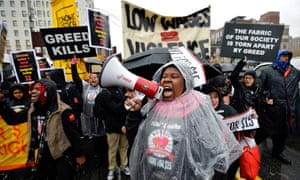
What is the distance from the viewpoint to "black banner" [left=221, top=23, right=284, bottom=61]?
3777mm

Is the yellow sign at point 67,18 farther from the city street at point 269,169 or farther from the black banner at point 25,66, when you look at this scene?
the city street at point 269,169

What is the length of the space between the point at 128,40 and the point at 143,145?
2.39 meters

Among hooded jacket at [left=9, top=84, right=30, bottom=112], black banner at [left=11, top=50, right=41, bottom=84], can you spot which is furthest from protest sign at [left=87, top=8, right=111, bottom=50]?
hooded jacket at [left=9, top=84, right=30, bottom=112]

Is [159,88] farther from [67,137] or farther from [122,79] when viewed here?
[67,137]

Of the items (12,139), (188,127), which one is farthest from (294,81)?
(12,139)

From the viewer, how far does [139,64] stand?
7.82 ft

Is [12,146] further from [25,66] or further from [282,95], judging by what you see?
[282,95]

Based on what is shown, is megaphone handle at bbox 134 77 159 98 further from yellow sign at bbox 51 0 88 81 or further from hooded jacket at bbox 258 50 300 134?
yellow sign at bbox 51 0 88 81

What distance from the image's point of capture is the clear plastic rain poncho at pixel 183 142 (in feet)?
4.49

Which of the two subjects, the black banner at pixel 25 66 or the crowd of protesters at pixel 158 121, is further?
the black banner at pixel 25 66

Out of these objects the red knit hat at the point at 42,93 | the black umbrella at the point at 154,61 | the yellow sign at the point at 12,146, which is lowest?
the yellow sign at the point at 12,146

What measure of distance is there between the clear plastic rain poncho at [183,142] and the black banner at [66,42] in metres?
2.99

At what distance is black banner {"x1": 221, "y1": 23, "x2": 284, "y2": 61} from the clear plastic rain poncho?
279cm

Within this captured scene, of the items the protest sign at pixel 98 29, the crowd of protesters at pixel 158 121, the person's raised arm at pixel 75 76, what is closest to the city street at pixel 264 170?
the crowd of protesters at pixel 158 121
